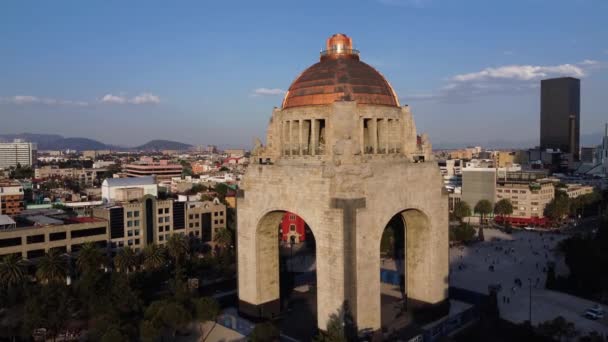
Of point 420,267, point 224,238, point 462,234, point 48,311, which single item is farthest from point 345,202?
point 462,234

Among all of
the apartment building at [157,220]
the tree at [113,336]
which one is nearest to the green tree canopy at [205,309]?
the tree at [113,336]

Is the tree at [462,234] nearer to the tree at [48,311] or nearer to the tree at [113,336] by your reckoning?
the tree at [48,311]

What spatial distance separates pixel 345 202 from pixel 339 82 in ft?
25.0

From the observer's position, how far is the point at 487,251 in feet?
238

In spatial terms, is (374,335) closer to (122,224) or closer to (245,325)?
(245,325)

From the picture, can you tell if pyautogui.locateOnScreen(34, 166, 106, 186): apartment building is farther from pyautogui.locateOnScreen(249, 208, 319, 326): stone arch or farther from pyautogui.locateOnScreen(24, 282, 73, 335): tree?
pyautogui.locateOnScreen(249, 208, 319, 326): stone arch

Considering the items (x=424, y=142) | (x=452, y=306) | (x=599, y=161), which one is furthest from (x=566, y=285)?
(x=599, y=161)

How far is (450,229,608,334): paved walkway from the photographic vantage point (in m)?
41.4

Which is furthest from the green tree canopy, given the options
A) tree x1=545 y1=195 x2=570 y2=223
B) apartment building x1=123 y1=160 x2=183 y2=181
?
apartment building x1=123 y1=160 x2=183 y2=181

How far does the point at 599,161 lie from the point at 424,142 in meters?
172

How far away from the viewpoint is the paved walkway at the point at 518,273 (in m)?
41.4

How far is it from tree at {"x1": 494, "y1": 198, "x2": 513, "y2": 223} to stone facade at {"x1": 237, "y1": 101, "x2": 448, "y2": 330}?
6856 centimetres

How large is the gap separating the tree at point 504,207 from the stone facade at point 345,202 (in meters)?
68.6

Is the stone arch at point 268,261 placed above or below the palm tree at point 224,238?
above
